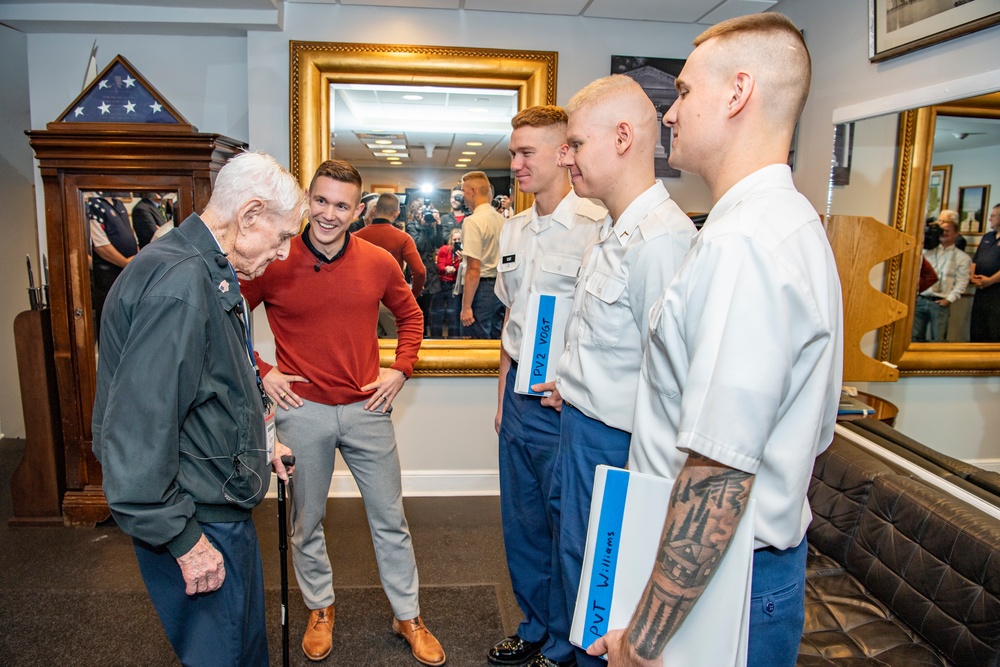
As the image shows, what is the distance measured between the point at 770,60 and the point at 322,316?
1.59 metres

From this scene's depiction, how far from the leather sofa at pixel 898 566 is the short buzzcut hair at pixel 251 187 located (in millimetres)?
1742

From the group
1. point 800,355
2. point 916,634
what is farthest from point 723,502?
point 916,634

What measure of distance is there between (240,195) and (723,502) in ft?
3.97

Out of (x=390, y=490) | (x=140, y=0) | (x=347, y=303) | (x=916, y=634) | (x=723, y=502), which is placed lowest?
(x=916, y=634)

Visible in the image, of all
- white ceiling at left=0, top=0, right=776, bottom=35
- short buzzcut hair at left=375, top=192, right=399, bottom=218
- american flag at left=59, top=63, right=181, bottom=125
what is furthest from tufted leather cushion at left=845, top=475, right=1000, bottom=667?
american flag at left=59, top=63, right=181, bottom=125

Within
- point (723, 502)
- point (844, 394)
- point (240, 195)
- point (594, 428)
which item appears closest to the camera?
point (723, 502)

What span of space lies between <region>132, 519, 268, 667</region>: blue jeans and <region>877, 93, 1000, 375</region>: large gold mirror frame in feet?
7.26

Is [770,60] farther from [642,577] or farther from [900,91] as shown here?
[900,91]

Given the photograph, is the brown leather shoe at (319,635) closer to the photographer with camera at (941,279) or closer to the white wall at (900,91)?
the white wall at (900,91)

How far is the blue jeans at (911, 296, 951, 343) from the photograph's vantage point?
2273mm

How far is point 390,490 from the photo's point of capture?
7.67 ft

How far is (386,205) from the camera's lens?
3.50 metres

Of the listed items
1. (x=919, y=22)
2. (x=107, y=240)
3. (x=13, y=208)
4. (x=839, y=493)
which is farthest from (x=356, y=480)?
(x=13, y=208)

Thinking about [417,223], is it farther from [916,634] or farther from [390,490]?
[916,634]
